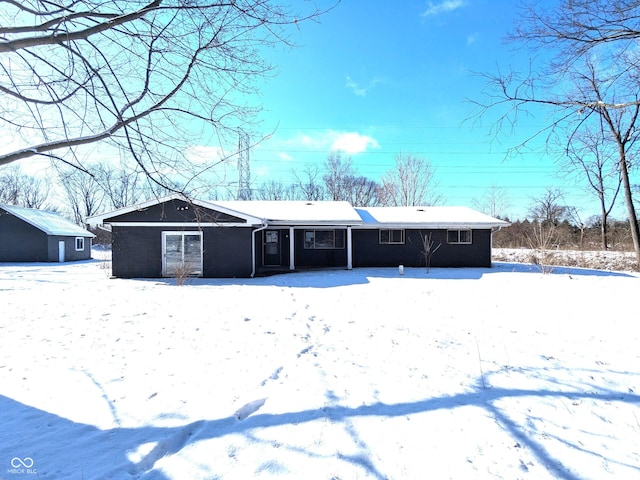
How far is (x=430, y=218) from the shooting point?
15.0 m

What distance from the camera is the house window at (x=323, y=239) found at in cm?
1451

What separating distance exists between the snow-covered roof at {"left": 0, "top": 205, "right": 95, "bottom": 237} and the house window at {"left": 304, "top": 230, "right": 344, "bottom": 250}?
19.4 m

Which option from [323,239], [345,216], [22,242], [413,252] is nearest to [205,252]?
[323,239]

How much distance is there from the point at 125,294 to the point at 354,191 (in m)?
28.4

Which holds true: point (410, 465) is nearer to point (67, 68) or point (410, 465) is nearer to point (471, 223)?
point (67, 68)

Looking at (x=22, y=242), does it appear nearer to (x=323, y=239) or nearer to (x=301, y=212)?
(x=301, y=212)

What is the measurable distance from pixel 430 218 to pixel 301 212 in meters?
6.77

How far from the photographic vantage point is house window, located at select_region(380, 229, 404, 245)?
584 inches

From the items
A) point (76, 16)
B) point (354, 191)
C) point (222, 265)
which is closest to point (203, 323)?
point (76, 16)

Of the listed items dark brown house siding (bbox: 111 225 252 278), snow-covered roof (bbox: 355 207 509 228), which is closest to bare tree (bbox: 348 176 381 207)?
snow-covered roof (bbox: 355 207 509 228)

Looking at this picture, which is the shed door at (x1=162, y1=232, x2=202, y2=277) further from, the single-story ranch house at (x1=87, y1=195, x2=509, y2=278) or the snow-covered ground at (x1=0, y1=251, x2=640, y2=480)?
the snow-covered ground at (x1=0, y1=251, x2=640, y2=480)

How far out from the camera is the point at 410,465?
6.89ft

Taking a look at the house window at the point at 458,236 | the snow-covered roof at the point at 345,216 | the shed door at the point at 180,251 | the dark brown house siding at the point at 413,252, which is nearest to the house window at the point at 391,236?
the dark brown house siding at the point at 413,252

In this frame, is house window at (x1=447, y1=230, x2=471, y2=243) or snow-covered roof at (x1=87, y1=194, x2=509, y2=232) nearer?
snow-covered roof at (x1=87, y1=194, x2=509, y2=232)
